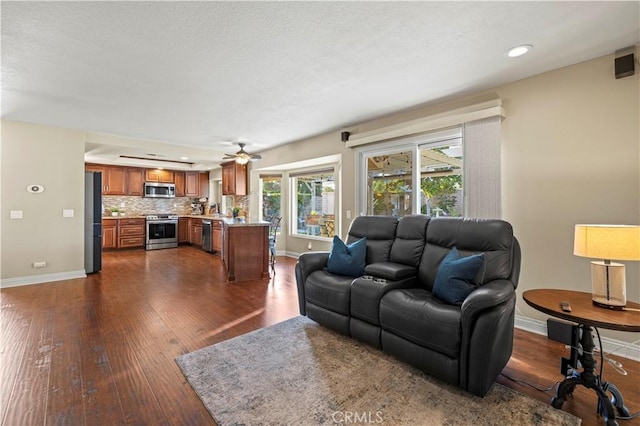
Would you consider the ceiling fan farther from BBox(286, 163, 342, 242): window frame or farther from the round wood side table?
the round wood side table

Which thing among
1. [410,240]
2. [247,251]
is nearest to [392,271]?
[410,240]

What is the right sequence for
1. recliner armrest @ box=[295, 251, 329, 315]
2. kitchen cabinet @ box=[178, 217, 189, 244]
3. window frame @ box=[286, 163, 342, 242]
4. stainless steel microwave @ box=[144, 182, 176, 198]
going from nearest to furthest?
1. recliner armrest @ box=[295, 251, 329, 315]
2. window frame @ box=[286, 163, 342, 242]
3. stainless steel microwave @ box=[144, 182, 176, 198]
4. kitchen cabinet @ box=[178, 217, 189, 244]

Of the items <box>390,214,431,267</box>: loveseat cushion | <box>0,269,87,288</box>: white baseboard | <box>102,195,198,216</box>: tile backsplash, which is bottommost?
<box>0,269,87,288</box>: white baseboard

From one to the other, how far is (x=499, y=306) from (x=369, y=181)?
288 cm

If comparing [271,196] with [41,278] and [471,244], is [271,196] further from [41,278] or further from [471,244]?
[471,244]

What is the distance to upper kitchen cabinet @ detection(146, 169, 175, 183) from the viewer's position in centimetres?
809

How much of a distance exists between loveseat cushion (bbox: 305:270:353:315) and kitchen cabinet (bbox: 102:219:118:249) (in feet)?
22.6

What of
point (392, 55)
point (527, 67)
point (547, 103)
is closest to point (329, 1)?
point (392, 55)

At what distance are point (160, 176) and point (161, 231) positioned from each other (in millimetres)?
1596

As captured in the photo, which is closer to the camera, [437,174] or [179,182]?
[437,174]

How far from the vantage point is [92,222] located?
4.96 m

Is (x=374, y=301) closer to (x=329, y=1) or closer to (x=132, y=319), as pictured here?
(x=329, y=1)

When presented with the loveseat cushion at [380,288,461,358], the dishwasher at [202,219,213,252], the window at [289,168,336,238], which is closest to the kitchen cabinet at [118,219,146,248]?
the dishwasher at [202,219,213,252]

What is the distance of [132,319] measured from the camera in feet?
9.87
